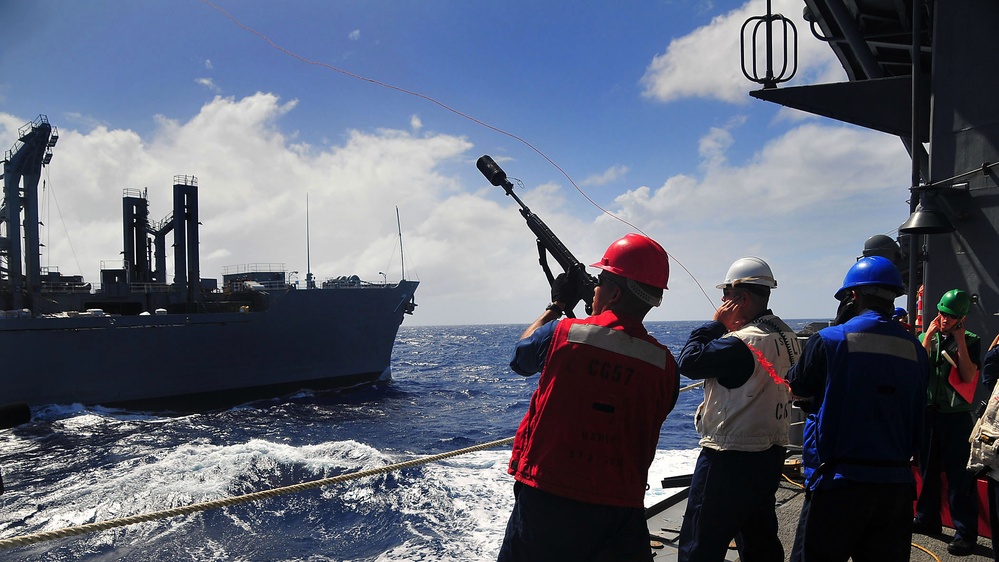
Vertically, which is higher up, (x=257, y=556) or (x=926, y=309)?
(x=926, y=309)

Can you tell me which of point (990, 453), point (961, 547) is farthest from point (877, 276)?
point (961, 547)

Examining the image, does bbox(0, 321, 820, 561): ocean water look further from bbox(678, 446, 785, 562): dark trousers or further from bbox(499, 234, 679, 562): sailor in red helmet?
bbox(499, 234, 679, 562): sailor in red helmet

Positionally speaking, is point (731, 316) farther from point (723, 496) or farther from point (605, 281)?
point (605, 281)

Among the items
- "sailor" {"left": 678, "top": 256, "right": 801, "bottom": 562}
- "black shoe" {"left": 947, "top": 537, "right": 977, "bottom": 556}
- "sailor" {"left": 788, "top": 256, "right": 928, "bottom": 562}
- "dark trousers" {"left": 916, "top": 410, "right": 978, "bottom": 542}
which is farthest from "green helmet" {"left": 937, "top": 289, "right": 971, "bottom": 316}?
"sailor" {"left": 678, "top": 256, "right": 801, "bottom": 562}

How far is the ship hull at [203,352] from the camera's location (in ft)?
70.0

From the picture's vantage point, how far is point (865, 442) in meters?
2.37

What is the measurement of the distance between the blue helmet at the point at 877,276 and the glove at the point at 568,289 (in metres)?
1.27

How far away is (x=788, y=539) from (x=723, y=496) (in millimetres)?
1690

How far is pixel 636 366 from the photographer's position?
1.83m

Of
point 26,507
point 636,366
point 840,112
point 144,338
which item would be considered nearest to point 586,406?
point 636,366

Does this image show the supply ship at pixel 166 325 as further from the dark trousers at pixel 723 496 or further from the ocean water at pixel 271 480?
the dark trousers at pixel 723 496

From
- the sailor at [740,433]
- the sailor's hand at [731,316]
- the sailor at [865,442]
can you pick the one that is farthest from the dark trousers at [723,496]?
the sailor's hand at [731,316]

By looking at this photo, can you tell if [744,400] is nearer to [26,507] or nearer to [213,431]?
[26,507]

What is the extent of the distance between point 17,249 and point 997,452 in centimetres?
3097
